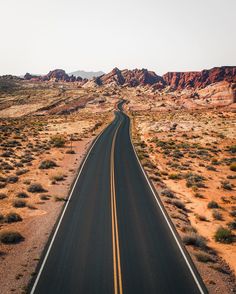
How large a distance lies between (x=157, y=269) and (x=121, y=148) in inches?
1473

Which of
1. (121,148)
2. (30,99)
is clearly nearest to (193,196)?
(121,148)

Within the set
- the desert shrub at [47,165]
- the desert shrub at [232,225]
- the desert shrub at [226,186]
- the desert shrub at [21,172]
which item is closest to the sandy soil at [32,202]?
the desert shrub at [21,172]

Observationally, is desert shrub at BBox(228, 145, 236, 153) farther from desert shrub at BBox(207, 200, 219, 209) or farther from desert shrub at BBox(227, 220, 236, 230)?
desert shrub at BBox(227, 220, 236, 230)

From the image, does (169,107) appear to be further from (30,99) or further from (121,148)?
(121,148)

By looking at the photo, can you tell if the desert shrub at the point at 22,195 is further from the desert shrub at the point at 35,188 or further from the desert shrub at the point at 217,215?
the desert shrub at the point at 217,215

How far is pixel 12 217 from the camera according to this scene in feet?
77.0

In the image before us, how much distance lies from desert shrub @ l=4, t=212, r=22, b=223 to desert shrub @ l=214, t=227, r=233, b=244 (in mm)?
15757

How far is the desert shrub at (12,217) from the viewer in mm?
23312

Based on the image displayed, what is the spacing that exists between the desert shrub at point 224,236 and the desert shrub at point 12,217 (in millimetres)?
15757

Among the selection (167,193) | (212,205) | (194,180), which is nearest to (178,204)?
(167,193)

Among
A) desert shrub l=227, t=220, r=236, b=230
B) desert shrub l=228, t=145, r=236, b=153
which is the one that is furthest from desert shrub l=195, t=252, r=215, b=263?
desert shrub l=228, t=145, r=236, b=153

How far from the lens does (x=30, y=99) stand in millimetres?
158000

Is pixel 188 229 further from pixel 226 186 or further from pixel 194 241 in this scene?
pixel 226 186

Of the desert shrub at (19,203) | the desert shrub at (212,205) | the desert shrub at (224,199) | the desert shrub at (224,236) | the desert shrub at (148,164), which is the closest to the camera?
the desert shrub at (224,236)
